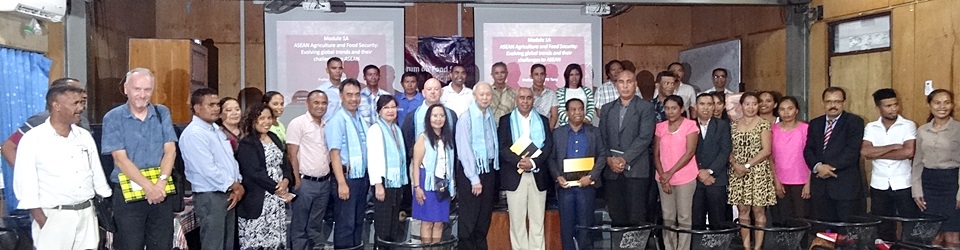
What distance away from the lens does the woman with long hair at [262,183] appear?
5398 mm

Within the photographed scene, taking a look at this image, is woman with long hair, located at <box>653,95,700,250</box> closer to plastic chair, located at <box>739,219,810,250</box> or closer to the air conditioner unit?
plastic chair, located at <box>739,219,810,250</box>

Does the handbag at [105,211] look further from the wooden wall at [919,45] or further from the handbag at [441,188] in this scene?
the wooden wall at [919,45]

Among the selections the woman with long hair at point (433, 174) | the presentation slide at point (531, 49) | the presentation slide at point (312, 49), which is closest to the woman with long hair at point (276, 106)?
the woman with long hair at point (433, 174)

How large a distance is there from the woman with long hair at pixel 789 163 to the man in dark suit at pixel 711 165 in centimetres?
45

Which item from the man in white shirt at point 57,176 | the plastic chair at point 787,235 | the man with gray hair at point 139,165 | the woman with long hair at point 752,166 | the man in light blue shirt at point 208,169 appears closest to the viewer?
the man in white shirt at point 57,176

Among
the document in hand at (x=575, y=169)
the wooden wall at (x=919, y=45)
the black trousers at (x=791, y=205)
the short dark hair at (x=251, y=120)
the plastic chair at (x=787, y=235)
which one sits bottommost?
the plastic chair at (x=787, y=235)

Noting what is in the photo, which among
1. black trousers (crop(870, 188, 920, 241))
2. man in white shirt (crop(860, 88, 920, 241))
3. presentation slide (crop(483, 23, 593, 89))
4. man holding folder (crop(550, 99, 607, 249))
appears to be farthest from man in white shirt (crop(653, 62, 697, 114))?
man holding folder (crop(550, 99, 607, 249))

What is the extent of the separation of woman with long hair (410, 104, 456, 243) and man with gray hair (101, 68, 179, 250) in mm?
1609

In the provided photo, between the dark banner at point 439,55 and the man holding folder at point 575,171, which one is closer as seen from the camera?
the man holding folder at point 575,171

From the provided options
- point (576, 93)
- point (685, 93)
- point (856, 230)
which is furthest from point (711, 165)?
point (685, 93)

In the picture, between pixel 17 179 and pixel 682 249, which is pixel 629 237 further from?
pixel 17 179

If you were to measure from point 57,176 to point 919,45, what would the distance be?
6054mm

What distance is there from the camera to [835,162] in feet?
20.7

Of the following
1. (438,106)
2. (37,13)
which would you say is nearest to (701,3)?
(438,106)
